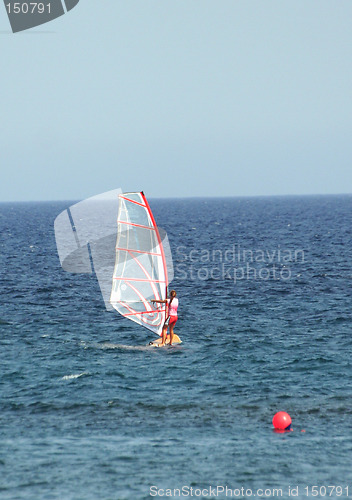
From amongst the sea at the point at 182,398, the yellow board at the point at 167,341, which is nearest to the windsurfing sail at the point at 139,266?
the yellow board at the point at 167,341

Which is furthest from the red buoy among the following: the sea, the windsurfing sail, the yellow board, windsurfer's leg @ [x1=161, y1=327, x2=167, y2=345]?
the yellow board

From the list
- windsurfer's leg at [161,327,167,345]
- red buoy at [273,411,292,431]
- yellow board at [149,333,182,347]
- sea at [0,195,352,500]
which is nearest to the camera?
sea at [0,195,352,500]

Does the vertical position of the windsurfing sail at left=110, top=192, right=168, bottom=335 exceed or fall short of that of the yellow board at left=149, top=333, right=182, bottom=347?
it exceeds it

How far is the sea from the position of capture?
17953 millimetres

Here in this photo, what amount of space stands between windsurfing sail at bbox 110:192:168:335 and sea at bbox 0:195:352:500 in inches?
72.8

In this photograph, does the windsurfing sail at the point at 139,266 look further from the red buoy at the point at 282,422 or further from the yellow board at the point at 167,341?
the red buoy at the point at 282,422

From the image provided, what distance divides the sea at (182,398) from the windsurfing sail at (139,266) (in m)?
1.85

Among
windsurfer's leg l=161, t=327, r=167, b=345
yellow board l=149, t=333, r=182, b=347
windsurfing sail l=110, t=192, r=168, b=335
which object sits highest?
windsurfing sail l=110, t=192, r=168, b=335

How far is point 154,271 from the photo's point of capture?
31.2m

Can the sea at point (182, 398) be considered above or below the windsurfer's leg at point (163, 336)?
below

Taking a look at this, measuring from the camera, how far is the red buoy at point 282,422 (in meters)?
21.0

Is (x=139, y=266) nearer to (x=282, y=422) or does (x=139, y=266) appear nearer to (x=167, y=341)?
(x=167, y=341)

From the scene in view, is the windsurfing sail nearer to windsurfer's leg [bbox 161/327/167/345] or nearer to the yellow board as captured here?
windsurfer's leg [bbox 161/327/167/345]

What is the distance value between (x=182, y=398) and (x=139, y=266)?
8379mm
